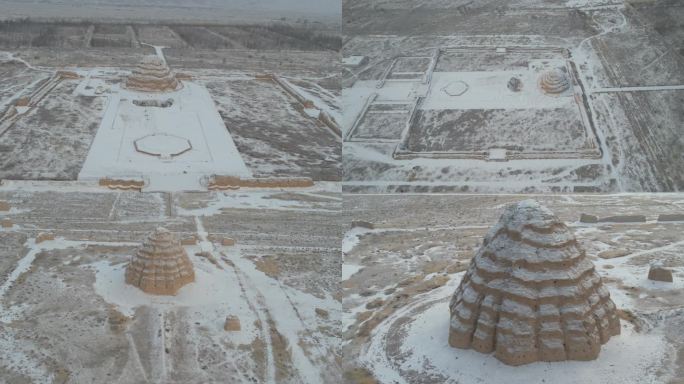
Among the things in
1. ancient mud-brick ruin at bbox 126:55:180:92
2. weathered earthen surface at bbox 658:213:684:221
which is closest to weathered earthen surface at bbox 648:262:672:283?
weathered earthen surface at bbox 658:213:684:221

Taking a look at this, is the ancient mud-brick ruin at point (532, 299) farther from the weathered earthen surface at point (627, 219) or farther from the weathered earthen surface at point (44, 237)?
the weathered earthen surface at point (44, 237)

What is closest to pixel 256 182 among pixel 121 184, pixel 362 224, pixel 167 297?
pixel 121 184

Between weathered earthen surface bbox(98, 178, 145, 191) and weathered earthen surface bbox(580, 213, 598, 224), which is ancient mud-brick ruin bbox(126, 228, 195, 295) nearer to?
weathered earthen surface bbox(98, 178, 145, 191)

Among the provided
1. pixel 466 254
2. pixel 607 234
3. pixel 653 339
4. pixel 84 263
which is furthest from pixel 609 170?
pixel 84 263

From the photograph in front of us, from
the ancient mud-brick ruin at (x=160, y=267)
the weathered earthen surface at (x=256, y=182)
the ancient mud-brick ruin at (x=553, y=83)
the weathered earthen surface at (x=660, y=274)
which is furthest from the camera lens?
the ancient mud-brick ruin at (x=553, y=83)

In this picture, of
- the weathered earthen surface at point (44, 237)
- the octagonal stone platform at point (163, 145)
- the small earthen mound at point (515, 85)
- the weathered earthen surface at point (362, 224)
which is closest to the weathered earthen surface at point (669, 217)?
the weathered earthen surface at point (362, 224)
